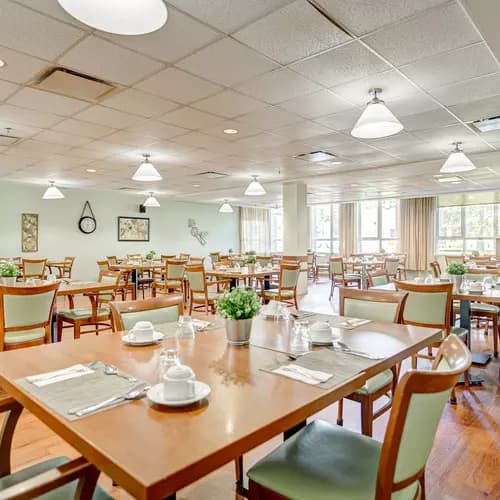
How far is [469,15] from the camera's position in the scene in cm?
236

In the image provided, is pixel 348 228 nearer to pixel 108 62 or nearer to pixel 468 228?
pixel 468 228

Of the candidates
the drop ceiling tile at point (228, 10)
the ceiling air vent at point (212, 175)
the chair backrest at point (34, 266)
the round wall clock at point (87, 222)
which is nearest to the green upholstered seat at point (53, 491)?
the drop ceiling tile at point (228, 10)

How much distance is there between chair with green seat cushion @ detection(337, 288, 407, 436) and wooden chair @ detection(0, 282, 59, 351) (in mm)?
2279

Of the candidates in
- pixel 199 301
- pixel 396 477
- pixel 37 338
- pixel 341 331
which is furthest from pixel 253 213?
pixel 396 477

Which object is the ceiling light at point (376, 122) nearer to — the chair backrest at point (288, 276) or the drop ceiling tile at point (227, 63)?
the drop ceiling tile at point (227, 63)

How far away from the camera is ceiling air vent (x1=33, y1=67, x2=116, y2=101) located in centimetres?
319

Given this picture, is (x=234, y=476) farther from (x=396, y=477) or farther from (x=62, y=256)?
(x=62, y=256)

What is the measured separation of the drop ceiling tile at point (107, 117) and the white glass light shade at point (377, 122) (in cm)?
242

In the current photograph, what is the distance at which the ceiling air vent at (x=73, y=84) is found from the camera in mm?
3192

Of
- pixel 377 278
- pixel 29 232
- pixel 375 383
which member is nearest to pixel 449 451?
pixel 375 383

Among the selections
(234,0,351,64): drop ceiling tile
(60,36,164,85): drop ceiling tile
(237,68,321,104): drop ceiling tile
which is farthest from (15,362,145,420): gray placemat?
(237,68,321,104): drop ceiling tile

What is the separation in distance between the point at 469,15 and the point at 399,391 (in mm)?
2424

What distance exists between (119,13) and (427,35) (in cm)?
195

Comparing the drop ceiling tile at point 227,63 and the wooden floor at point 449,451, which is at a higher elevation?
the drop ceiling tile at point 227,63
